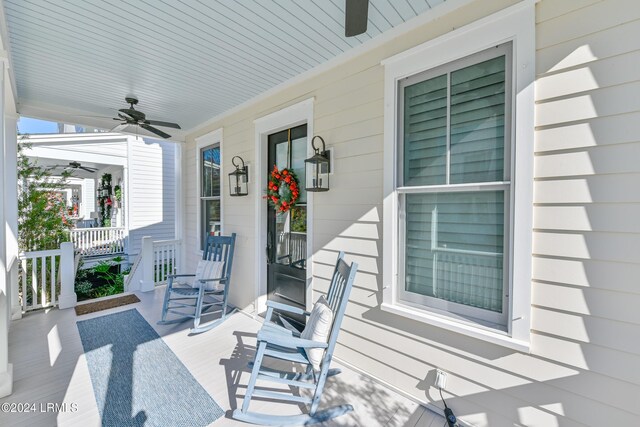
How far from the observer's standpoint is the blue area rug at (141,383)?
6.21ft

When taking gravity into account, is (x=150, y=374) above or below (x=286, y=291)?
below

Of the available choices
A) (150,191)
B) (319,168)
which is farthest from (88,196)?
(319,168)

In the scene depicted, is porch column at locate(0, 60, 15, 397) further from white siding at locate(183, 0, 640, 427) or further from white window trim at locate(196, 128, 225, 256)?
white siding at locate(183, 0, 640, 427)

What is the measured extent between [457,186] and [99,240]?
8936mm

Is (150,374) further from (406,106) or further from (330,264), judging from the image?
(406,106)

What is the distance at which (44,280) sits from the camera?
12.5 feet

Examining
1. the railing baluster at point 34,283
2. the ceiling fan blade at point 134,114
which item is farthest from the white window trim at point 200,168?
the railing baluster at point 34,283

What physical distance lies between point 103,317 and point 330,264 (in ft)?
10.7

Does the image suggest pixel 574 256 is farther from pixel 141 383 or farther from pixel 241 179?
pixel 241 179

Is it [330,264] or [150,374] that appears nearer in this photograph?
[150,374]

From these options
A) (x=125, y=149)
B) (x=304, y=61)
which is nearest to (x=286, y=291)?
(x=304, y=61)

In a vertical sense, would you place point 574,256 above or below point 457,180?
below

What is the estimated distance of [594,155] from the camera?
1.43 metres

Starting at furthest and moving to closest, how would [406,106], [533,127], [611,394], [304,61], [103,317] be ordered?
[103,317] < [304,61] < [406,106] < [533,127] < [611,394]
